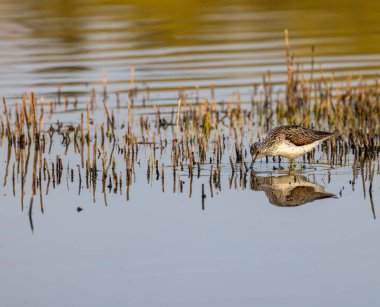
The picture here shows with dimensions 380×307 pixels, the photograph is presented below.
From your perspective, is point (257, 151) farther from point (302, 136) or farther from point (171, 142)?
point (171, 142)

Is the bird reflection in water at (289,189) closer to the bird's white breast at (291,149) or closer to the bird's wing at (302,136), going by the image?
the bird's white breast at (291,149)

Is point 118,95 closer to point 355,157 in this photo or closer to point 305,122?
point 305,122

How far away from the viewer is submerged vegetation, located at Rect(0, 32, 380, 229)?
11977mm

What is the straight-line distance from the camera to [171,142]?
14539 mm

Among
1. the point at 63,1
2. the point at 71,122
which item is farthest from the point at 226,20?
the point at 71,122

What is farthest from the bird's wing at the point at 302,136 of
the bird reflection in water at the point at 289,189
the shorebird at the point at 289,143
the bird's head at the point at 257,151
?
the bird reflection in water at the point at 289,189

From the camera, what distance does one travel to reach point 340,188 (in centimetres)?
1141

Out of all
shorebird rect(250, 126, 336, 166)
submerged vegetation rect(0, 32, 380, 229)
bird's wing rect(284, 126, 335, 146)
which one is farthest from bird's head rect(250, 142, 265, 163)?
bird's wing rect(284, 126, 335, 146)

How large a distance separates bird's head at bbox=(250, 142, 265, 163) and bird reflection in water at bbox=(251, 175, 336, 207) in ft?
1.44

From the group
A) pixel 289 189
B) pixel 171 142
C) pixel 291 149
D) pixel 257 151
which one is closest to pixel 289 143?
pixel 291 149

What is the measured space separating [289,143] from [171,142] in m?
2.52

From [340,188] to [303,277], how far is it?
3.20 metres

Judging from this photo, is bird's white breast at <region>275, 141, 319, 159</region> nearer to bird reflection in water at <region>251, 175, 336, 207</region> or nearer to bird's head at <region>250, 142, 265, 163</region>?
bird's head at <region>250, 142, 265, 163</region>

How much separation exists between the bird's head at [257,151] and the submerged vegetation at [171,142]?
0.16 metres
